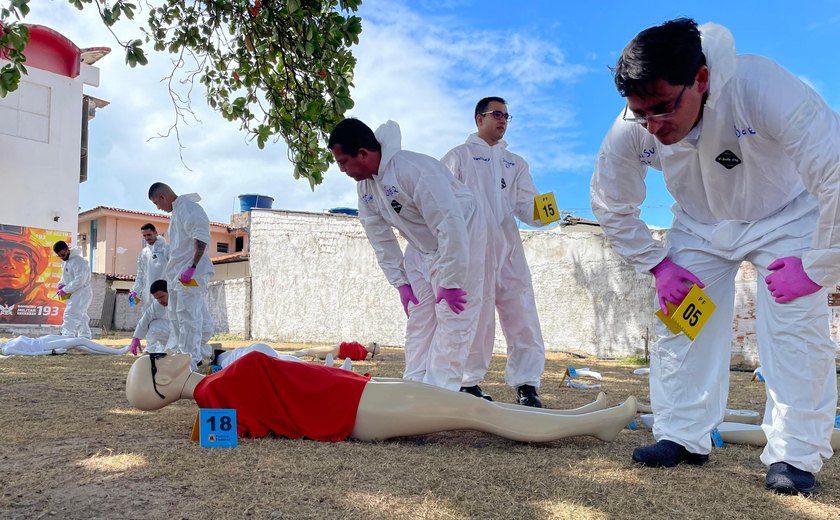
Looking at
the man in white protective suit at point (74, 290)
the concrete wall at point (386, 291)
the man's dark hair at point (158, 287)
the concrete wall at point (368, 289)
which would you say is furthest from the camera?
the man in white protective suit at point (74, 290)

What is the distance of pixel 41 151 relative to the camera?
56.9 feet

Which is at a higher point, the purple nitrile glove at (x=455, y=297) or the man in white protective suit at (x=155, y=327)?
the purple nitrile glove at (x=455, y=297)

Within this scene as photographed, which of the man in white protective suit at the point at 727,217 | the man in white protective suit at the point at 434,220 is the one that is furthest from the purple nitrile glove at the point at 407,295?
the man in white protective suit at the point at 727,217

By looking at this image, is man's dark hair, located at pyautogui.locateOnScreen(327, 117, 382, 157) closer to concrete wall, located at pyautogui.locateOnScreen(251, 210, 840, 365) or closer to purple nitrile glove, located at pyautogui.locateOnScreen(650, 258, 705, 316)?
purple nitrile glove, located at pyautogui.locateOnScreen(650, 258, 705, 316)

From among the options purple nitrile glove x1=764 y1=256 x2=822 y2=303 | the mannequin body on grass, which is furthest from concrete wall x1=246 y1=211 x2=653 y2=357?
purple nitrile glove x1=764 y1=256 x2=822 y2=303

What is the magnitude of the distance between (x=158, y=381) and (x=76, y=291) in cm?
938

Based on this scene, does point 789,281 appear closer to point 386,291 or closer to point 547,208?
point 547,208

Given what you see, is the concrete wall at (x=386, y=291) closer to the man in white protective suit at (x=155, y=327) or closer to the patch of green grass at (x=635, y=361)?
the patch of green grass at (x=635, y=361)

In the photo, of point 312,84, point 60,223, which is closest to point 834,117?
point 312,84

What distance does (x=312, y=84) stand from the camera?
4719 mm

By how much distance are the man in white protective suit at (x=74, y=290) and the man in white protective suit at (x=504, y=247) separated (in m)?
8.62

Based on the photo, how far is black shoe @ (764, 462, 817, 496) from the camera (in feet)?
6.56

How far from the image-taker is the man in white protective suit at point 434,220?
3352 mm

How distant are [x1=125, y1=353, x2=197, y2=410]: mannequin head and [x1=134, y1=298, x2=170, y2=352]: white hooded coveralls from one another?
5483 mm
